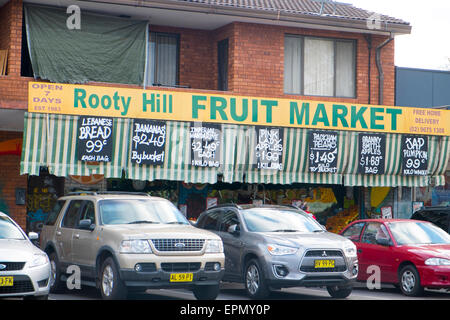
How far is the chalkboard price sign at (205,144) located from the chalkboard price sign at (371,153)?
412 centimetres

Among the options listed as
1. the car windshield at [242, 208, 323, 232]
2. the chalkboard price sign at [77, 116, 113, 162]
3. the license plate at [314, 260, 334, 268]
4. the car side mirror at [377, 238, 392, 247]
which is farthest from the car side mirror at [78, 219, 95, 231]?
the car side mirror at [377, 238, 392, 247]

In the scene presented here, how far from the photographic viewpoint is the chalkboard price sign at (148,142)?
18953 mm

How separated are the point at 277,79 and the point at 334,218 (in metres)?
4.70

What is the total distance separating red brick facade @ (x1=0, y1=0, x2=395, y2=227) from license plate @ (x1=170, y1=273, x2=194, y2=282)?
8141mm

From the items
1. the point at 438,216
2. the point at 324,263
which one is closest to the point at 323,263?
the point at 324,263

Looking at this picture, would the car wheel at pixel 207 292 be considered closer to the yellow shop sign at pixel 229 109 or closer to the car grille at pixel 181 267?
the car grille at pixel 181 267

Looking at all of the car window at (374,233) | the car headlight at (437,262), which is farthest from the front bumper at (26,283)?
the car window at (374,233)

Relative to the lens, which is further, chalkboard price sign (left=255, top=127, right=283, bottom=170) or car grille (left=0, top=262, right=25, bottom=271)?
chalkboard price sign (left=255, top=127, right=283, bottom=170)

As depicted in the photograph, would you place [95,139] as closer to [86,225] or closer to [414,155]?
[86,225]

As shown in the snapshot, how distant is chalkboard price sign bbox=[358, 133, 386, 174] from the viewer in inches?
835

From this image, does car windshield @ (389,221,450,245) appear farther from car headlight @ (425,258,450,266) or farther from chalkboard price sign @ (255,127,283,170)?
chalkboard price sign @ (255,127,283,170)

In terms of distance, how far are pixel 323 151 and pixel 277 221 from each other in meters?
6.15

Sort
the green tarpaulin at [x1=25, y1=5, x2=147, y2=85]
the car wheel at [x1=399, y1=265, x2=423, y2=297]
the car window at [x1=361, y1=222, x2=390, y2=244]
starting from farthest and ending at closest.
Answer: the green tarpaulin at [x1=25, y1=5, x2=147, y2=85], the car window at [x1=361, y1=222, x2=390, y2=244], the car wheel at [x1=399, y1=265, x2=423, y2=297]

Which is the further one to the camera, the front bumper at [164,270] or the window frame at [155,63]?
the window frame at [155,63]
